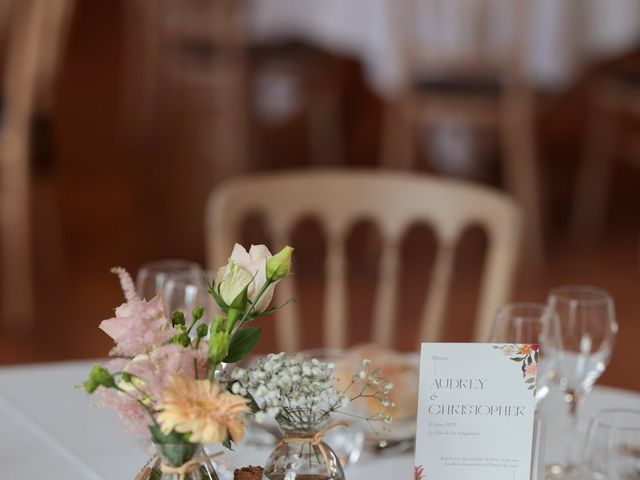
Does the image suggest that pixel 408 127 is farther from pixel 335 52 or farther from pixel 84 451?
pixel 84 451

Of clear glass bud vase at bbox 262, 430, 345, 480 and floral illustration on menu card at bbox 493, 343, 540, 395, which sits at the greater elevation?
floral illustration on menu card at bbox 493, 343, 540, 395

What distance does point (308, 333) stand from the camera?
294cm

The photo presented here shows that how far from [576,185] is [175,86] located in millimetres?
1622

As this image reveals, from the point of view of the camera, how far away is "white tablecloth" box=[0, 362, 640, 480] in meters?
1.07

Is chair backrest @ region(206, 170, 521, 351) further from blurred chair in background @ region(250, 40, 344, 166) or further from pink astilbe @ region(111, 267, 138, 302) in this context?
blurred chair in background @ region(250, 40, 344, 166)

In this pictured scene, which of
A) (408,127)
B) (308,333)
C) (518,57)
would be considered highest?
(518,57)

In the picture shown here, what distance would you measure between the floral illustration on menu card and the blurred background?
199cm

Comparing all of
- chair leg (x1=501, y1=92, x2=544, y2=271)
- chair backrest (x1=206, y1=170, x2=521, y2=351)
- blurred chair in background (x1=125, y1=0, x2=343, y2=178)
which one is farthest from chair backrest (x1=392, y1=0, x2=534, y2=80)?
chair backrest (x1=206, y1=170, x2=521, y2=351)

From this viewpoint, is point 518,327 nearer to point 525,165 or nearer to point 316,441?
point 316,441

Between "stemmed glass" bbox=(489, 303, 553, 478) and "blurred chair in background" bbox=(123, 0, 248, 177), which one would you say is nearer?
"stemmed glass" bbox=(489, 303, 553, 478)

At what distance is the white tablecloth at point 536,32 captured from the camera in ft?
10.9

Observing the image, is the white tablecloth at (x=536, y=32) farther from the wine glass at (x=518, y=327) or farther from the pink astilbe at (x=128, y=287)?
the pink astilbe at (x=128, y=287)

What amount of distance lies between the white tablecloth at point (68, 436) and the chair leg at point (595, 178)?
2739 mm

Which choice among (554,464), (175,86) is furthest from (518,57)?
(554,464)
